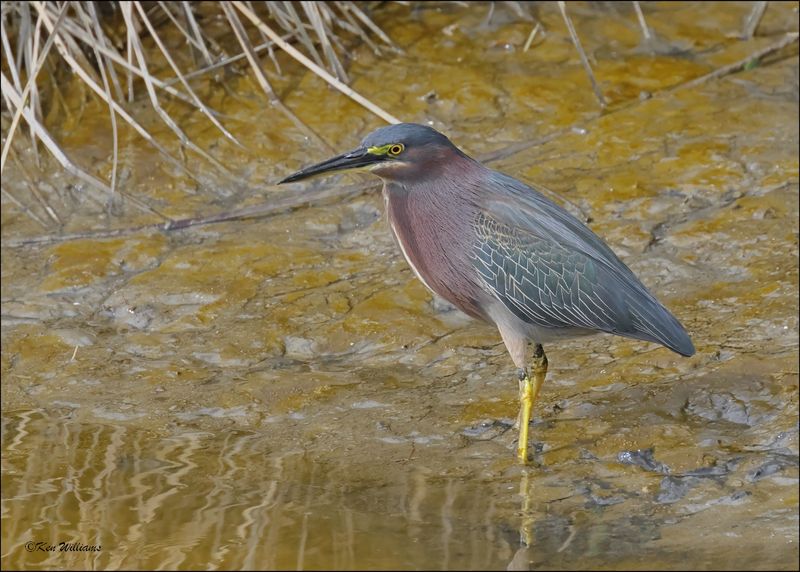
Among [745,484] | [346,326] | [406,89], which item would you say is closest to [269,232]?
[346,326]

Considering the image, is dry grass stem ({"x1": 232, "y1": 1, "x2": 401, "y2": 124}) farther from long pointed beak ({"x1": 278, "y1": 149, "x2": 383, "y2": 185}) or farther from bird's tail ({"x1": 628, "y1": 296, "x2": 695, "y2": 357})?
bird's tail ({"x1": 628, "y1": 296, "x2": 695, "y2": 357})

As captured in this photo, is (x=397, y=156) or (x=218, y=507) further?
(x=397, y=156)

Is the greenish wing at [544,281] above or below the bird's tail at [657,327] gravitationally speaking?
above

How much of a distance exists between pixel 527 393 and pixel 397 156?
102cm

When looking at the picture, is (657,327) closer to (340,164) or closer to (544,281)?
(544,281)

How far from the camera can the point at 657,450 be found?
4.66 meters

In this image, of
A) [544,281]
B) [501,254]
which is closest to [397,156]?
[501,254]

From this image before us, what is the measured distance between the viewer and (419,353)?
18.2 feet

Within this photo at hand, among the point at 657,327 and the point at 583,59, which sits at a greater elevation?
the point at 583,59

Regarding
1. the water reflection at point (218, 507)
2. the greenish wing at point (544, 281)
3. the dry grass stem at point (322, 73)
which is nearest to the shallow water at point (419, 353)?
the water reflection at point (218, 507)

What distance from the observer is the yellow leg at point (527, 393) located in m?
4.68

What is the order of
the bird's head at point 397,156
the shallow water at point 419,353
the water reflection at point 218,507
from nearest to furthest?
the water reflection at point 218,507
the shallow water at point 419,353
the bird's head at point 397,156

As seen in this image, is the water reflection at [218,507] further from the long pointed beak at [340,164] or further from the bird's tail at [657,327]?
the long pointed beak at [340,164]

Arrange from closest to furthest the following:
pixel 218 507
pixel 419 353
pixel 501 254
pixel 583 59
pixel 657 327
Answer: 1. pixel 218 507
2. pixel 657 327
3. pixel 501 254
4. pixel 419 353
5. pixel 583 59
